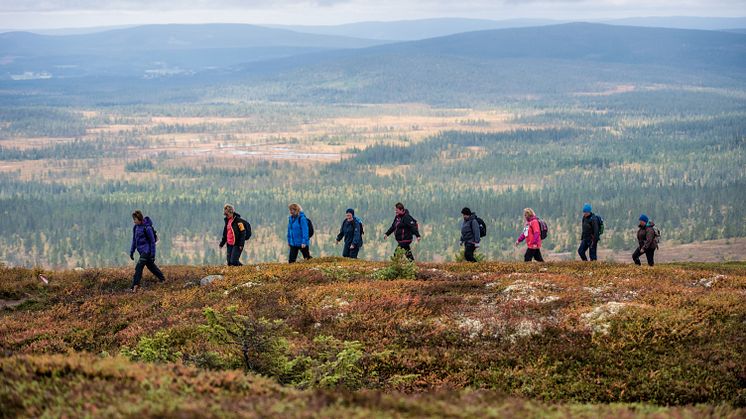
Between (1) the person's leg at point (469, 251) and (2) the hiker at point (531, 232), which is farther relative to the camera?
(1) the person's leg at point (469, 251)

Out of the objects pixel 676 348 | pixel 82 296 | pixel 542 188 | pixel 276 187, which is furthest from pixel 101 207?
pixel 676 348

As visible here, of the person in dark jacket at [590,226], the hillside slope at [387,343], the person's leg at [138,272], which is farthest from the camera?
the person in dark jacket at [590,226]

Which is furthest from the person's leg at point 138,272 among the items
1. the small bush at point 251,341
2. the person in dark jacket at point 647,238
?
the person in dark jacket at point 647,238

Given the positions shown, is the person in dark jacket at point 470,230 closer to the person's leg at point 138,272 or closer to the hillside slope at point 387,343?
the hillside slope at point 387,343

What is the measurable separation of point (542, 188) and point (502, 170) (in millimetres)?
31503

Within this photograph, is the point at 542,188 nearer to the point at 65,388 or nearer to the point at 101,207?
the point at 101,207

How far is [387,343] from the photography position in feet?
67.4

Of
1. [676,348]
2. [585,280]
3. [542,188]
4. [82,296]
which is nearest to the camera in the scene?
[676,348]

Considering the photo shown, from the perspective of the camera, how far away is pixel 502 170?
651 feet

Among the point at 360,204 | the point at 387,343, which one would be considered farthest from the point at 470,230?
the point at 360,204

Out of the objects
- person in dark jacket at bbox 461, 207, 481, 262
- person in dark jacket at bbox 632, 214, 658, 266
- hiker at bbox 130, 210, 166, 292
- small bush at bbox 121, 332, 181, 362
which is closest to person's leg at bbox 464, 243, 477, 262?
person in dark jacket at bbox 461, 207, 481, 262

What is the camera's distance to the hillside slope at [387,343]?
13531mm

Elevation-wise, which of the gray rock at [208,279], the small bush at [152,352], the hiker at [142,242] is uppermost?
the hiker at [142,242]

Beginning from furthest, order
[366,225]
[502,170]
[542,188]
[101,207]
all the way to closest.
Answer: [502,170] < [542,188] < [101,207] < [366,225]
